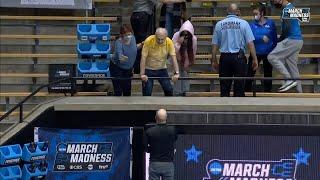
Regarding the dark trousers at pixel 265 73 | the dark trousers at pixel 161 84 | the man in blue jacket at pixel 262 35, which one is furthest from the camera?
the dark trousers at pixel 265 73

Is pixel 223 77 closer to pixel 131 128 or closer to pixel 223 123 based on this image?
pixel 223 123

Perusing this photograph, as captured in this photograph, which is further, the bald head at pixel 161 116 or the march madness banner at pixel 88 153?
the march madness banner at pixel 88 153

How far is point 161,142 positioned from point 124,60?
244cm

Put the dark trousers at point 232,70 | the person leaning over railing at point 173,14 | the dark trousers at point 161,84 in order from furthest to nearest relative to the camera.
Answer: the person leaning over railing at point 173,14 < the dark trousers at point 161,84 < the dark trousers at point 232,70

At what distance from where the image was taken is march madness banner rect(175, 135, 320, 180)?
11180mm

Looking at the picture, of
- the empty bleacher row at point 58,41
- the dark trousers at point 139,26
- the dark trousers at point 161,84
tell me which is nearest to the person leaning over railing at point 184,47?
the dark trousers at point 161,84

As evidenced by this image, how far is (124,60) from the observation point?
12.6 metres

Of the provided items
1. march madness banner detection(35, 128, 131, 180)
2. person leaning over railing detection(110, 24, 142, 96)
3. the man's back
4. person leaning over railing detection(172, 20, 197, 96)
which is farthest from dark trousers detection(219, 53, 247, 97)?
the man's back

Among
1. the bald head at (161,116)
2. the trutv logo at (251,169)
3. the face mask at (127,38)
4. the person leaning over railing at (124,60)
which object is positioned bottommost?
the trutv logo at (251,169)

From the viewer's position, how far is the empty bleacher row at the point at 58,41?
46.2 feet

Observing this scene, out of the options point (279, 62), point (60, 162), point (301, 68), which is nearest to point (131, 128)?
point (60, 162)

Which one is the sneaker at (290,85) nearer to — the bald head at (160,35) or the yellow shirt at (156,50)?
the yellow shirt at (156,50)

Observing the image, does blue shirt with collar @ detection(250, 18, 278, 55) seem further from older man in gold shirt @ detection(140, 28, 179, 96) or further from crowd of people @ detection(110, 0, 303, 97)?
older man in gold shirt @ detection(140, 28, 179, 96)

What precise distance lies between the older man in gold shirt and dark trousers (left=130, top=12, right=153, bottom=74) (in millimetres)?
1226
